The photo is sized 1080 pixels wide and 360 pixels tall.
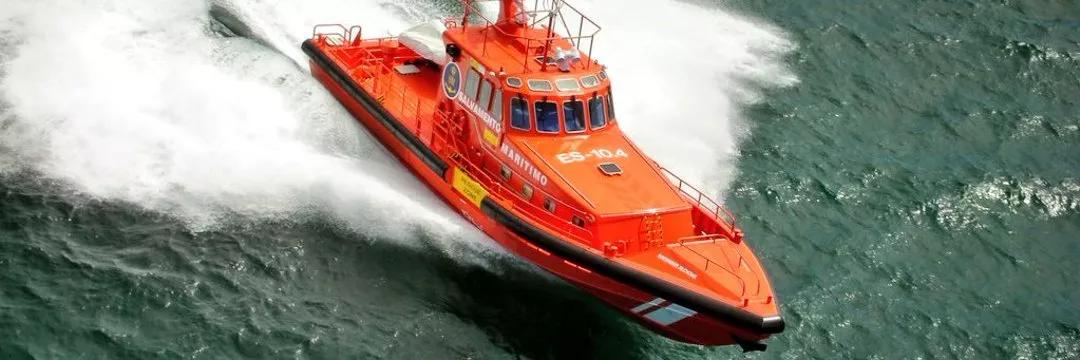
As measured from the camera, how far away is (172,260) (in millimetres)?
14898

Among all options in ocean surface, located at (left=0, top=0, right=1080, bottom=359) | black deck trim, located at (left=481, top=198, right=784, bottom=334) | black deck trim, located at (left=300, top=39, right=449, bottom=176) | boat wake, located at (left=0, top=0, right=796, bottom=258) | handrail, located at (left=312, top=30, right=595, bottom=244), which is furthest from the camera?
black deck trim, located at (left=300, top=39, right=449, bottom=176)

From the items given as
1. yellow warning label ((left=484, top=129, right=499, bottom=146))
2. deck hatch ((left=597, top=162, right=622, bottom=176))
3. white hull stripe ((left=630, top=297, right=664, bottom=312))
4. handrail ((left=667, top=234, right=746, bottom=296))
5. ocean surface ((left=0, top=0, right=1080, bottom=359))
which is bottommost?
ocean surface ((left=0, top=0, right=1080, bottom=359))

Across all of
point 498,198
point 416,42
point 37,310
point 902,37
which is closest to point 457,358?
point 498,198

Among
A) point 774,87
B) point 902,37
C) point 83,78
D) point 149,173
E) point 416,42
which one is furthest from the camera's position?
point 902,37

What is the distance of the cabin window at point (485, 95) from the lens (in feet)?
53.8

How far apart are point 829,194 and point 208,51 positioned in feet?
34.3

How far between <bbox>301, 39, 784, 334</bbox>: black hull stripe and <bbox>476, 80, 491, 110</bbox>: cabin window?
40.3 inches

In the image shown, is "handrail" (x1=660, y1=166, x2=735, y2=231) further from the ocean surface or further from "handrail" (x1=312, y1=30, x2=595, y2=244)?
"handrail" (x1=312, y1=30, x2=595, y2=244)

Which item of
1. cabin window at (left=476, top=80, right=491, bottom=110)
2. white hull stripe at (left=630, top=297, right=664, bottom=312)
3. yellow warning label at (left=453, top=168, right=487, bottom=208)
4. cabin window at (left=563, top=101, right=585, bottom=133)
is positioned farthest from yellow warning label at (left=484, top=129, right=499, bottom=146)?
white hull stripe at (left=630, top=297, right=664, bottom=312)

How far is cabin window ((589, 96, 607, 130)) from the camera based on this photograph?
16375mm

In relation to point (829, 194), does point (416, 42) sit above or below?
above

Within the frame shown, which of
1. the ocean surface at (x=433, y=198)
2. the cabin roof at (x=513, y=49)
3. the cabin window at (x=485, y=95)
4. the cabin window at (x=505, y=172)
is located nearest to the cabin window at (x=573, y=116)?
the cabin roof at (x=513, y=49)

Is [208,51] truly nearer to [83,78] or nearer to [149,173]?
[83,78]

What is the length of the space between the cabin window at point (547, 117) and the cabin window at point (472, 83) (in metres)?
1.10
